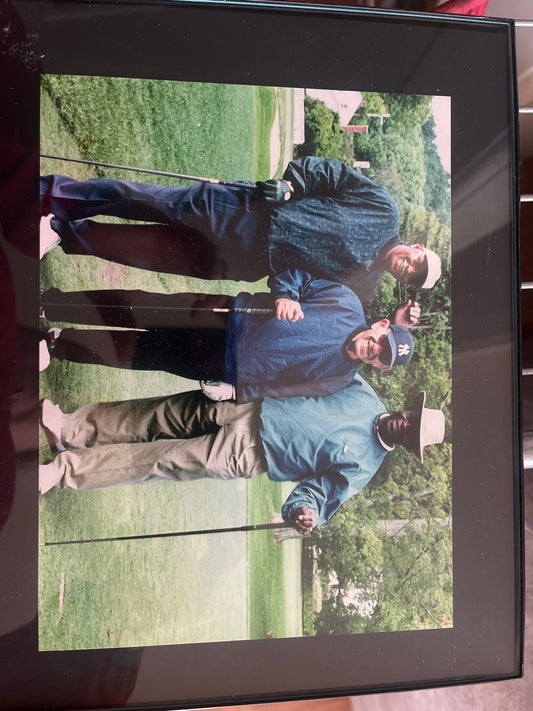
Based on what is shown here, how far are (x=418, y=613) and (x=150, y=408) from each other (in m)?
0.93

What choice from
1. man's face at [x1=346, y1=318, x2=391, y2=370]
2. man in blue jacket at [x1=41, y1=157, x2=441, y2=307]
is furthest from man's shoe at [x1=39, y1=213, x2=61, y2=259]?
man's face at [x1=346, y1=318, x2=391, y2=370]

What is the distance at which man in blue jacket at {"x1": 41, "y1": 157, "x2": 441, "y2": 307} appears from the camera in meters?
1.45

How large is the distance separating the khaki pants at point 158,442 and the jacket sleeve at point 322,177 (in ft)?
1.93

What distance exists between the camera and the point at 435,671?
63.1 inches

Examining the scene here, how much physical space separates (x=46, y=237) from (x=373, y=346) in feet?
2.92

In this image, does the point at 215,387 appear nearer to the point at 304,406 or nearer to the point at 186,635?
the point at 304,406

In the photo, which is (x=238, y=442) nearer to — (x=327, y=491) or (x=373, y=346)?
(x=327, y=491)

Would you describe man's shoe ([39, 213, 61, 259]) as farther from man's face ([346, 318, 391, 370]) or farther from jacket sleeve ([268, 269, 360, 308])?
man's face ([346, 318, 391, 370])

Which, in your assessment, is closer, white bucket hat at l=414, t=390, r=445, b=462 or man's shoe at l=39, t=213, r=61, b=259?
man's shoe at l=39, t=213, r=61, b=259

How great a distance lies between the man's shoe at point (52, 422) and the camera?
4.72ft

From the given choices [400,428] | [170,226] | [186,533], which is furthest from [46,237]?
[400,428]

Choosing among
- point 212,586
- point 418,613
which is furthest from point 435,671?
point 212,586

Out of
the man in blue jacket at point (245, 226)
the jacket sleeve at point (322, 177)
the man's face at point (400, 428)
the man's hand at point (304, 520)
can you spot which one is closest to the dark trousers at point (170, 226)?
the man in blue jacket at point (245, 226)

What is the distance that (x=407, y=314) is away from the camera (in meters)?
1.55
